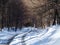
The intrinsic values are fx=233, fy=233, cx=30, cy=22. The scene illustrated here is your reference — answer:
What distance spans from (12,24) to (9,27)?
1.70 meters

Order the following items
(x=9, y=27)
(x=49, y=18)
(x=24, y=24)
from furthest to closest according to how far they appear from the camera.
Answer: (x=24, y=24) → (x=9, y=27) → (x=49, y=18)

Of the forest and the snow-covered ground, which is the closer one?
the snow-covered ground

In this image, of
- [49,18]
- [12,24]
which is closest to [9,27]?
[12,24]

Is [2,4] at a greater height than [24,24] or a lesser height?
greater

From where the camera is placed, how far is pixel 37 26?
45438 mm

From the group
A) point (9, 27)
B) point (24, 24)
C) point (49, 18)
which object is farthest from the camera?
point (24, 24)

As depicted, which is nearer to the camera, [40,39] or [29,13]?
[40,39]

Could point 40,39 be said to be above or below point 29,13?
above

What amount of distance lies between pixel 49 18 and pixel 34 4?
4.81 meters

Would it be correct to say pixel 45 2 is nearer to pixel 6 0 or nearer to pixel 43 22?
pixel 43 22

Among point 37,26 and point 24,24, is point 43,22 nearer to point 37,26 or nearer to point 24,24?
point 37,26

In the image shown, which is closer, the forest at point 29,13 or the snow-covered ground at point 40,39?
the snow-covered ground at point 40,39

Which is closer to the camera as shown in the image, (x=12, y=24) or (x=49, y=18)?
(x=49, y=18)

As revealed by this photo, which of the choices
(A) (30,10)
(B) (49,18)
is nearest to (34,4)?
(A) (30,10)
